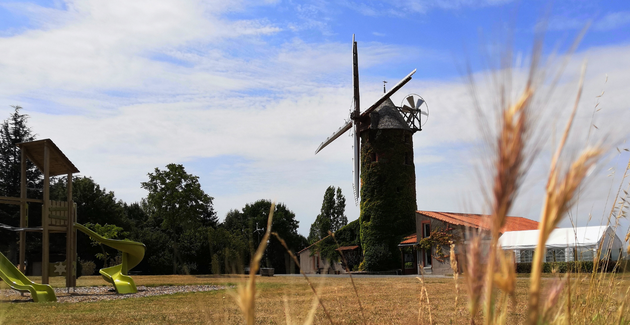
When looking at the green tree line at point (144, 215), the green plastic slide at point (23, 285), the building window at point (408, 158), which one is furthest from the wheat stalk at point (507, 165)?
the building window at point (408, 158)

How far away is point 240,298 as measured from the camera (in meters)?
0.85

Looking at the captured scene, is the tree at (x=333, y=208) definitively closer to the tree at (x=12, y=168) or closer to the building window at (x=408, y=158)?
the building window at (x=408, y=158)

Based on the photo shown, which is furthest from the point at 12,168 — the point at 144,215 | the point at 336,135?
the point at 336,135

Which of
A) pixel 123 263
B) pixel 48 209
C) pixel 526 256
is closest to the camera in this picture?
pixel 48 209

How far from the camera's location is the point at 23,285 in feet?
34.1

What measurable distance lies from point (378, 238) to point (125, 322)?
2727 cm

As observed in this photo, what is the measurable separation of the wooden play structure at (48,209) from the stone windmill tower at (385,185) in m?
20.9

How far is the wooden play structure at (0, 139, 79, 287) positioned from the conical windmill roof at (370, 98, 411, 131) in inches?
840

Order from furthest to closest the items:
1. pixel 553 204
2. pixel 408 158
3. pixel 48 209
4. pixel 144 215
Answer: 1. pixel 144 215
2. pixel 408 158
3. pixel 48 209
4. pixel 553 204

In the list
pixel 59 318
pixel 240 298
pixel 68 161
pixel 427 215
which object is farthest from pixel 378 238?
pixel 240 298

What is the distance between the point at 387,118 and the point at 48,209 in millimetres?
23478

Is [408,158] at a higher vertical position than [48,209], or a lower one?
higher

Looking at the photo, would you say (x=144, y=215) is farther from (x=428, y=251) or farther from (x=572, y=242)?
(x=572, y=242)

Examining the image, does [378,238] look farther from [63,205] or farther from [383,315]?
[383,315]
